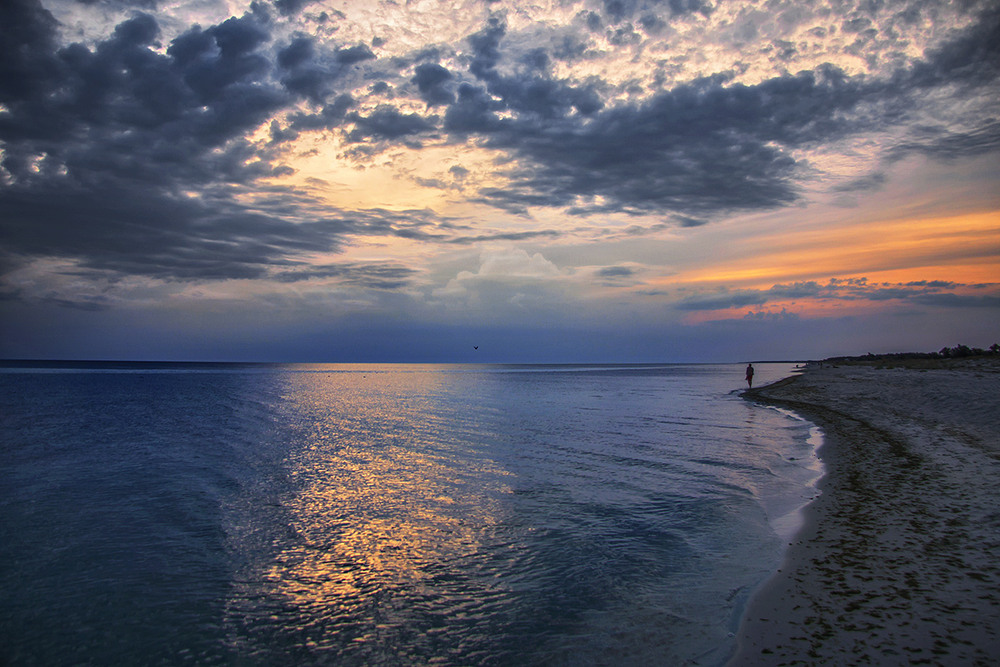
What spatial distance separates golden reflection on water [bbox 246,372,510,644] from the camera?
26.2 ft

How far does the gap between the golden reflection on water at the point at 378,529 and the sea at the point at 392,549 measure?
60 millimetres

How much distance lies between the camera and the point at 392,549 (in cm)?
1028

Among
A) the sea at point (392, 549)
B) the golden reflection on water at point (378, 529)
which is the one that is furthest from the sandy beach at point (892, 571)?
the golden reflection on water at point (378, 529)

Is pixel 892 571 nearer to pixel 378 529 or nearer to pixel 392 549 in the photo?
pixel 392 549

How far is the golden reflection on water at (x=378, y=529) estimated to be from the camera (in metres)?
8.00

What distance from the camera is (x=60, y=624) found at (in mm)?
7469

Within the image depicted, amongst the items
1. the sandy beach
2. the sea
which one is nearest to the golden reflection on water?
the sea

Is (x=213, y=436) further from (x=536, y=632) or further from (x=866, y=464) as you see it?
(x=866, y=464)

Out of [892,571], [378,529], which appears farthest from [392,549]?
[892,571]

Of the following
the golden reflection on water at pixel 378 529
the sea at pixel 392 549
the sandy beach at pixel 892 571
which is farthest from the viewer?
the golden reflection on water at pixel 378 529

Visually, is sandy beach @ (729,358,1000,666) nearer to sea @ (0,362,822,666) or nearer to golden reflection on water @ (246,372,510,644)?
sea @ (0,362,822,666)

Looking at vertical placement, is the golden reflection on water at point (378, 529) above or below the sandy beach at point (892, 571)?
below

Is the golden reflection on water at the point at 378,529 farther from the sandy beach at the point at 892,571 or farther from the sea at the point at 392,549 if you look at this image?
the sandy beach at the point at 892,571

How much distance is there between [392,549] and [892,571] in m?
8.84
